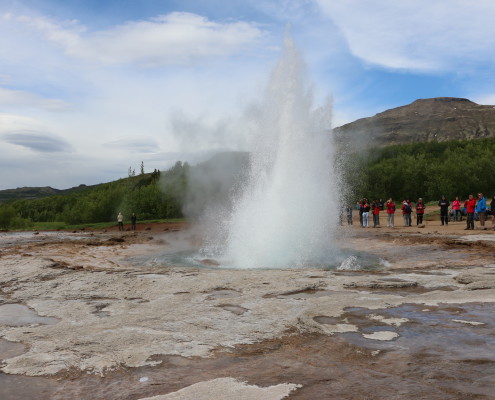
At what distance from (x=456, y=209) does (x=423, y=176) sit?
3214cm

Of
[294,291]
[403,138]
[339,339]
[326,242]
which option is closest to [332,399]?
[339,339]

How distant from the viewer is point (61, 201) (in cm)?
10025

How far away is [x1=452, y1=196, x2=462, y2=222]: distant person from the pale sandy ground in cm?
1585

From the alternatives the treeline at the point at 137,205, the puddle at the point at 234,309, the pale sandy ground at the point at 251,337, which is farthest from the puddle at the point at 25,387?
the treeline at the point at 137,205

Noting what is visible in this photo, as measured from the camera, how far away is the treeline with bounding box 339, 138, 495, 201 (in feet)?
148

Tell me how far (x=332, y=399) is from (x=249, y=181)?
12.3 meters

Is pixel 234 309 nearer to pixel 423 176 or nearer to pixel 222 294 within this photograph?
pixel 222 294

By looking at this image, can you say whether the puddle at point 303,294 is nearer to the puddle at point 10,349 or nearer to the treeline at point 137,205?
the puddle at point 10,349

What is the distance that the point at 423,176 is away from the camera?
2089 inches

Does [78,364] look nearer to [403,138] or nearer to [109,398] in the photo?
[109,398]

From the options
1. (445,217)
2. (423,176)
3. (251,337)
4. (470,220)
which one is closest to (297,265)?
(251,337)

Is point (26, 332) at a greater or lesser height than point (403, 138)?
lesser

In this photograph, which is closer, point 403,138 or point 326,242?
point 326,242

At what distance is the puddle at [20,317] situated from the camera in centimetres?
524
